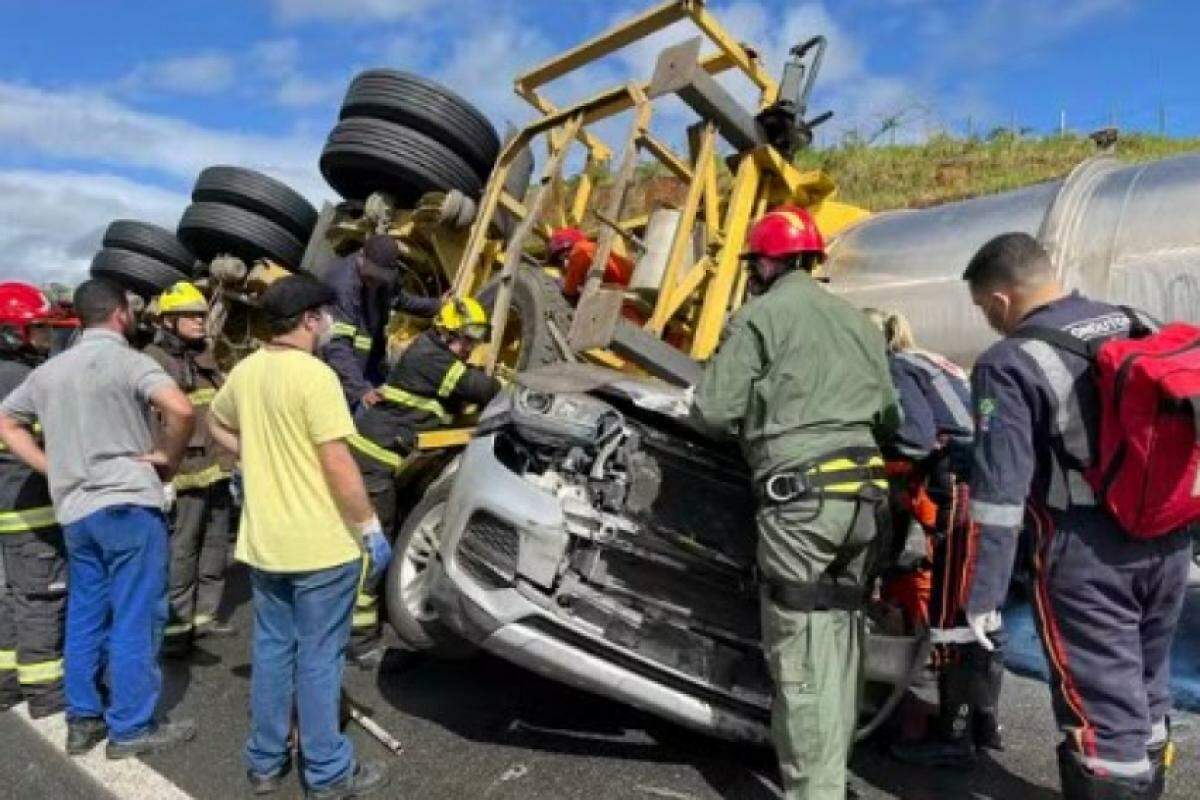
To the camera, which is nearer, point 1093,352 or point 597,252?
point 1093,352

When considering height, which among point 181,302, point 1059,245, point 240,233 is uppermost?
point 1059,245

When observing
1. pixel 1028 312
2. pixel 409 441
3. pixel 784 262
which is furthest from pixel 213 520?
pixel 1028 312

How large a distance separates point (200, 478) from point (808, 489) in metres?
3.02

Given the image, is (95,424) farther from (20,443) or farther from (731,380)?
(731,380)

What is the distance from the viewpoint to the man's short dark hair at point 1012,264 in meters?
2.76

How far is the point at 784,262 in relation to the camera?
3.00 m

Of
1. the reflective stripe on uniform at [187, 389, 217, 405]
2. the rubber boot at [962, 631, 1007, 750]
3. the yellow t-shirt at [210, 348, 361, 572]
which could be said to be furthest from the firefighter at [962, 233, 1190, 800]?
the reflective stripe on uniform at [187, 389, 217, 405]

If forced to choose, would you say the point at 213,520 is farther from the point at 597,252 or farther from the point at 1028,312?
the point at 1028,312

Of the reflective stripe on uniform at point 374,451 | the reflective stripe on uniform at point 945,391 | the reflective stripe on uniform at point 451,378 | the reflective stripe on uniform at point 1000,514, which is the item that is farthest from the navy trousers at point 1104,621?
the reflective stripe on uniform at point 374,451

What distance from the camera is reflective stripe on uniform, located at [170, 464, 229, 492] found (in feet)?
14.6

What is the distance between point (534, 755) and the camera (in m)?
3.17

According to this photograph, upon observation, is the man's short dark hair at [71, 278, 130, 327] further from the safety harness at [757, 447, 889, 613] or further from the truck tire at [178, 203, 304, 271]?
the truck tire at [178, 203, 304, 271]

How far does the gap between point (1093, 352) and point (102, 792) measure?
10.2ft

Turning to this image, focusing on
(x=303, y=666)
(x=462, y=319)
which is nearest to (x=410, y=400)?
(x=462, y=319)
